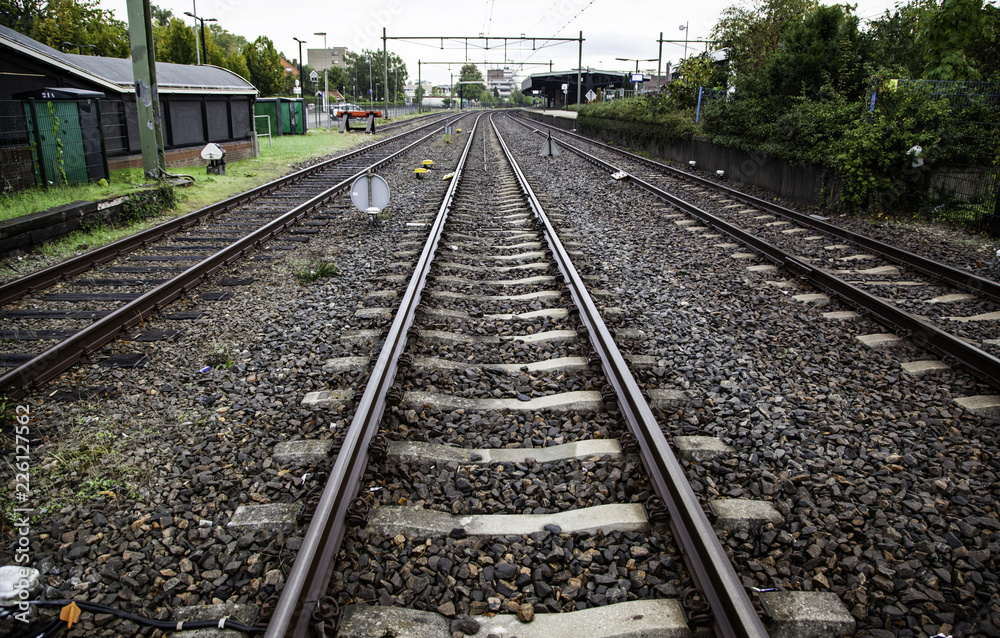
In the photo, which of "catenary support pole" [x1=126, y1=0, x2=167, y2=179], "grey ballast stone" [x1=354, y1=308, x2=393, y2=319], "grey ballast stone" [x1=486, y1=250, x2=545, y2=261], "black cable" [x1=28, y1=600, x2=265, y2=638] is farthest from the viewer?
"catenary support pole" [x1=126, y1=0, x2=167, y2=179]

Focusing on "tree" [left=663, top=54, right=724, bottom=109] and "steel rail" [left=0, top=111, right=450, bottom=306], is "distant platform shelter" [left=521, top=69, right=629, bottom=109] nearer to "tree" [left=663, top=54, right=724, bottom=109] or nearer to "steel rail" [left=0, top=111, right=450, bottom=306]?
"tree" [left=663, top=54, right=724, bottom=109]

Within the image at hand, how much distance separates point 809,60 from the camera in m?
15.7

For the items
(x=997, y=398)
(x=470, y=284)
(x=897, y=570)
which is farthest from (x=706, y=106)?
(x=897, y=570)

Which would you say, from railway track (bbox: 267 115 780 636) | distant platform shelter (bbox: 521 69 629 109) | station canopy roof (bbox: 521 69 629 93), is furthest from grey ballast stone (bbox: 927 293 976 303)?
station canopy roof (bbox: 521 69 629 93)

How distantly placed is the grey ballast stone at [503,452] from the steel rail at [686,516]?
0.74ft

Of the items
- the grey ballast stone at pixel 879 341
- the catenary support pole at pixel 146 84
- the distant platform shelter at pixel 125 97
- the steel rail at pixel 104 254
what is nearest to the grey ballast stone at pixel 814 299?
the grey ballast stone at pixel 879 341

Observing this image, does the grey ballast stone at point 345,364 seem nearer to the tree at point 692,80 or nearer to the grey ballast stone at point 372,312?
the grey ballast stone at point 372,312

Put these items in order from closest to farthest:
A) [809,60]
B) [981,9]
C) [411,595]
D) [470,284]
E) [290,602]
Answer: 1. [290,602]
2. [411,595]
3. [470,284]
4. [981,9]
5. [809,60]

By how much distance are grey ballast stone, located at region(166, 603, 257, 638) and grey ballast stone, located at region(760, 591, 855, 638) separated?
206 cm

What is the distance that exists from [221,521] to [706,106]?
63.3 ft

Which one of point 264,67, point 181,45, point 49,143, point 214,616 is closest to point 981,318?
point 214,616

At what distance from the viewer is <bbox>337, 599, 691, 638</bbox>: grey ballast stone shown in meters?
2.42

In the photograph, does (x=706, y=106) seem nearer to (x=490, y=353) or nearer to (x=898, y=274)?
(x=898, y=274)

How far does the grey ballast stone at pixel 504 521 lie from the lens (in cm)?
298
